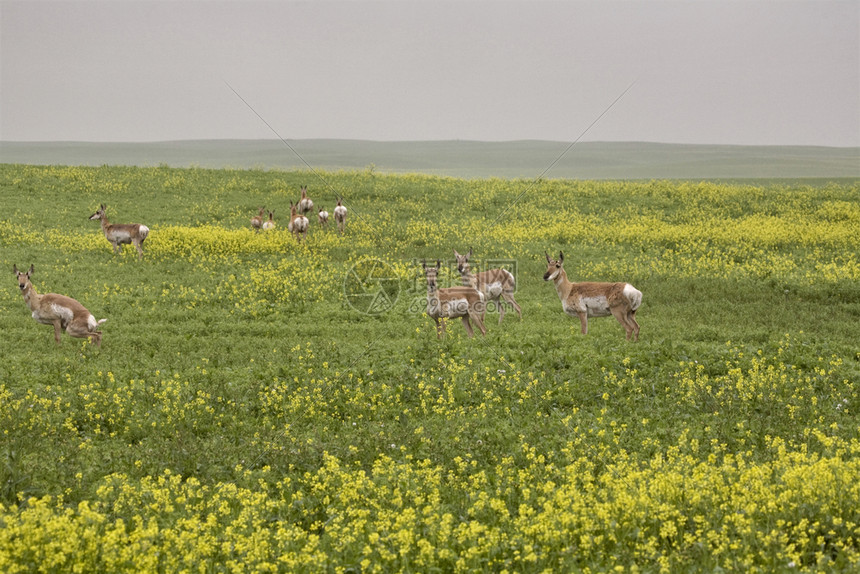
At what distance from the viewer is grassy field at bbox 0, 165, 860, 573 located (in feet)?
25.1

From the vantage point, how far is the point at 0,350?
645 inches

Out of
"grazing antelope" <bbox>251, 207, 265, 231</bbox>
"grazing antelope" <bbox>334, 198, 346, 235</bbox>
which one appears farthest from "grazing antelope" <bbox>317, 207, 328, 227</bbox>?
"grazing antelope" <bbox>251, 207, 265, 231</bbox>

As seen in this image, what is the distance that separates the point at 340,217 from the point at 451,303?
18.8 m

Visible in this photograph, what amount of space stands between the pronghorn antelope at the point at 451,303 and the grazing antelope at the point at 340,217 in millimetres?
18019

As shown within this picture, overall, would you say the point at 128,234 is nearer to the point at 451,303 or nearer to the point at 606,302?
the point at 451,303

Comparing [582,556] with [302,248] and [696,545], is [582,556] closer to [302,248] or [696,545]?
[696,545]

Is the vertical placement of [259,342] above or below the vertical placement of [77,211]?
below

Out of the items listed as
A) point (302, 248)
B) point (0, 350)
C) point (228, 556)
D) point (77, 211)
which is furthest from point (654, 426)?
point (77, 211)

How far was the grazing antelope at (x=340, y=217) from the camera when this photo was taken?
34750 mm

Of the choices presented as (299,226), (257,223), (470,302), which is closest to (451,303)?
(470,302)

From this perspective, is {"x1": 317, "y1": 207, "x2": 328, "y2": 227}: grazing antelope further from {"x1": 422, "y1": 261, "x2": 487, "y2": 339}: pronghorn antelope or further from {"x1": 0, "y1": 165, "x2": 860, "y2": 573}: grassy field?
{"x1": 422, "y1": 261, "x2": 487, "y2": 339}: pronghorn antelope

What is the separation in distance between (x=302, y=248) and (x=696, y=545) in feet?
83.1

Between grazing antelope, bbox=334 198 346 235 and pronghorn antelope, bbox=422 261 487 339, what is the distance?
18.0 m

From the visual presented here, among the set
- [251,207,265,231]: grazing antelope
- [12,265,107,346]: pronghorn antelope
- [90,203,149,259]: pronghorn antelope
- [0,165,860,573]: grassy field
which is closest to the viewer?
[0,165,860,573]: grassy field
